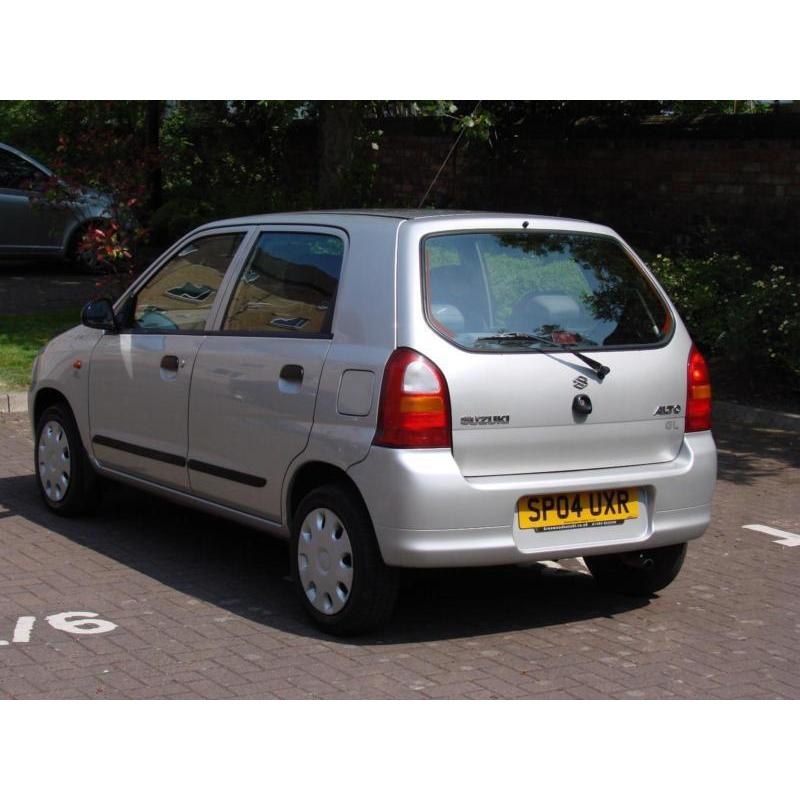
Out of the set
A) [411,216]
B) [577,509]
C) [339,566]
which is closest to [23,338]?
[411,216]

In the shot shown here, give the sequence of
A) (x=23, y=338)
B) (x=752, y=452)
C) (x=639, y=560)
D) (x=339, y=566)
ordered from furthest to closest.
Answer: (x=23, y=338) < (x=752, y=452) < (x=639, y=560) < (x=339, y=566)

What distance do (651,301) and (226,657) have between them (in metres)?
2.46

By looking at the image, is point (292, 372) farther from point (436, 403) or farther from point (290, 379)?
point (436, 403)

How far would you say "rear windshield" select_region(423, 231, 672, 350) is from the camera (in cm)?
557

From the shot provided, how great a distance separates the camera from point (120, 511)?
805 centimetres

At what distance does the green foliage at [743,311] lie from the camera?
37.4 feet

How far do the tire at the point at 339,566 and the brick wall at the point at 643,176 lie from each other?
8.93 m

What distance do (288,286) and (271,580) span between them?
152 centimetres

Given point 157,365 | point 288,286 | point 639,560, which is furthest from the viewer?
point 157,365

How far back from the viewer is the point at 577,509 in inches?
222

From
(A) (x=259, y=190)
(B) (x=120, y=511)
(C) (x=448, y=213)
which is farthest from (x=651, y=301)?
(A) (x=259, y=190)

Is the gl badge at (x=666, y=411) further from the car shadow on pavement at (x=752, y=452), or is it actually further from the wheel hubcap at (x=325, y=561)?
the car shadow on pavement at (x=752, y=452)

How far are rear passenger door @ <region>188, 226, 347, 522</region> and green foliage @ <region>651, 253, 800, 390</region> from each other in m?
6.08

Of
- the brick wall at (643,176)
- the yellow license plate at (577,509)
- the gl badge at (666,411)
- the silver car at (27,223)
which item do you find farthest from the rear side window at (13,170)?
the yellow license plate at (577,509)
